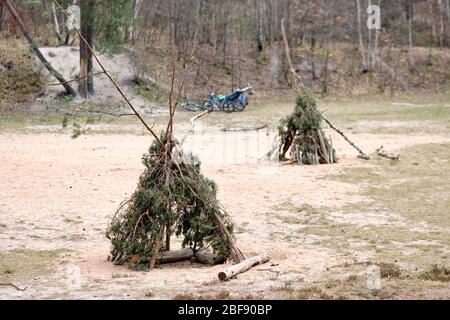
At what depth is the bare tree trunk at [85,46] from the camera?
2622 cm

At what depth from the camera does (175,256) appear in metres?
8.22

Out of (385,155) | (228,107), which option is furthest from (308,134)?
(228,107)

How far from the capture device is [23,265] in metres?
7.98

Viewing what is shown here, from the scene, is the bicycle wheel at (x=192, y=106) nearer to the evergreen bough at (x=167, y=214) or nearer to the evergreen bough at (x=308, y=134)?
the evergreen bough at (x=308, y=134)

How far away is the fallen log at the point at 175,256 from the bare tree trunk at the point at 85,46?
58.9ft

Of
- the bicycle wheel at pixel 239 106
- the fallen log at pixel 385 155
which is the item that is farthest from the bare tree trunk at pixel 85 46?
the fallen log at pixel 385 155

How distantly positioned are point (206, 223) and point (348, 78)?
2640cm

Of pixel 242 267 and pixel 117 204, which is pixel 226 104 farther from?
pixel 242 267

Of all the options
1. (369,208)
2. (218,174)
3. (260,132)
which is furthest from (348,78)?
(369,208)

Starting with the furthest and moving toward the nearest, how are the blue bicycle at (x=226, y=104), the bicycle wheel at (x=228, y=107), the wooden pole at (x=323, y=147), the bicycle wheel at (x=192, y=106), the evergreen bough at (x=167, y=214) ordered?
the bicycle wheel at (x=192, y=106)
the bicycle wheel at (x=228, y=107)
the blue bicycle at (x=226, y=104)
the wooden pole at (x=323, y=147)
the evergreen bough at (x=167, y=214)

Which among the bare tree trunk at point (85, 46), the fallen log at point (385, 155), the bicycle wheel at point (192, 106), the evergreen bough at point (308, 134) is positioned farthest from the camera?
the bicycle wheel at point (192, 106)

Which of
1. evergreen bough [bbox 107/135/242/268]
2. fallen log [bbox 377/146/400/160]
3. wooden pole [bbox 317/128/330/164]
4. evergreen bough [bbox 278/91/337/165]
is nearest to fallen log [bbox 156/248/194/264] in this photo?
evergreen bough [bbox 107/135/242/268]

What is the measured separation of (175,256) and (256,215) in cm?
300

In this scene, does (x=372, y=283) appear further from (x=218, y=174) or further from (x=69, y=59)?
(x=69, y=59)
